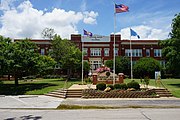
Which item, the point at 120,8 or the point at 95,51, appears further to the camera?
the point at 95,51

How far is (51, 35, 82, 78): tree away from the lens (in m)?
46.5

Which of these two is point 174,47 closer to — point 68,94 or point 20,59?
point 68,94

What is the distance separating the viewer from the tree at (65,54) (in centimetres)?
4647

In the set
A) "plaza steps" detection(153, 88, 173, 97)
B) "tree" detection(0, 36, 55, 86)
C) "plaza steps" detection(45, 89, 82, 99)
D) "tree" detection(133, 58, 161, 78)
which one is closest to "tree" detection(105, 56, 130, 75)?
"tree" detection(133, 58, 161, 78)

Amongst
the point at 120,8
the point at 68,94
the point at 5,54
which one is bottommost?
the point at 68,94

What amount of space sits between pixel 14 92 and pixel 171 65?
73.2ft

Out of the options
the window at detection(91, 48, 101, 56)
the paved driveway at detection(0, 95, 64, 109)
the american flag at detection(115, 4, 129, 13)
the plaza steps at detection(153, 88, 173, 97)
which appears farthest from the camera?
the window at detection(91, 48, 101, 56)

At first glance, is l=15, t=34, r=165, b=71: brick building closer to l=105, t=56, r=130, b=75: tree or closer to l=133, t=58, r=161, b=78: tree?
l=105, t=56, r=130, b=75: tree

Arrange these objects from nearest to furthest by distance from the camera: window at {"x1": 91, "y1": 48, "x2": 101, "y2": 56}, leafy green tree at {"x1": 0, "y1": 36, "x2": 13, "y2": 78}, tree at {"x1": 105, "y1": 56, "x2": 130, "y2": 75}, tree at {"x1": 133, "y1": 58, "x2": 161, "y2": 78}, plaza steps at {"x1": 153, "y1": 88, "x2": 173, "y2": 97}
A: plaza steps at {"x1": 153, "y1": 88, "x2": 173, "y2": 97} → leafy green tree at {"x1": 0, "y1": 36, "x2": 13, "y2": 78} → tree at {"x1": 133, "y1": 58, "x2": 161, "y2": 78} → tree at {"x1": 105, "y1": 56, "x2": 130, "y2": 75} → window at {"x1": 91, "y1": 48, "x2": 101, "y2": 56}

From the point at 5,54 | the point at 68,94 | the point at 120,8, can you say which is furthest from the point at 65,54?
the point at 68,94

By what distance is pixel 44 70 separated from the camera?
1278 inches

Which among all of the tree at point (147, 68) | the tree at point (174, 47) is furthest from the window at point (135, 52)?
the tree at point (174, 47)

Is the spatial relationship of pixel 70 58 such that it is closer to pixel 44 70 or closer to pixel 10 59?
pixel 44 70

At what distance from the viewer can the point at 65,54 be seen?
47.9 metres
